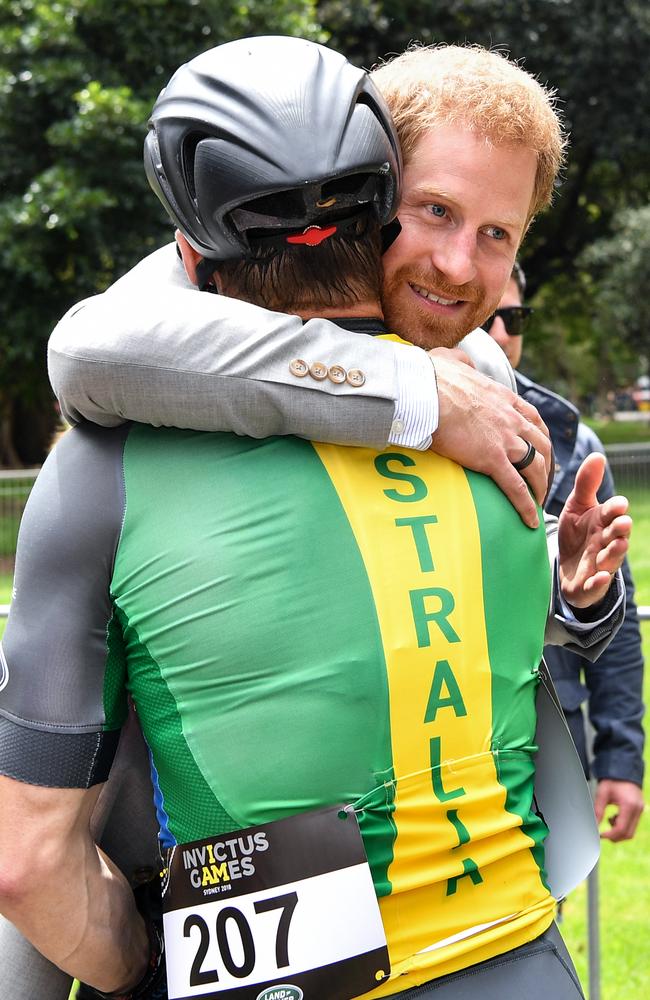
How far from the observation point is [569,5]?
66.0ft

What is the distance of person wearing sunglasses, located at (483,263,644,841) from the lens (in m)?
3.57

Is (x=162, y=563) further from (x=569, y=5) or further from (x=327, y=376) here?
(x=569, y=5)

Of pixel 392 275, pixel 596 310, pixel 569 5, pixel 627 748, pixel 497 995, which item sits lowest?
pixel 596 310

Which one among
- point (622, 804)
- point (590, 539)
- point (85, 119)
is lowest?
point (85, 119)

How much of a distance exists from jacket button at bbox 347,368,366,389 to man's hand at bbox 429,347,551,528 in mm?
130

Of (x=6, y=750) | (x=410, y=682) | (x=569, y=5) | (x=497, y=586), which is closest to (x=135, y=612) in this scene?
(x=6, y=750)

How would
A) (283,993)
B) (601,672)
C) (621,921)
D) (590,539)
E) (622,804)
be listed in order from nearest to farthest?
1. (283,993)
2. (590,539)
3. (622,804)
4. (601,672)
5. (621,921)

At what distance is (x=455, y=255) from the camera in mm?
1883

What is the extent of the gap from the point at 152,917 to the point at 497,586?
745 mm

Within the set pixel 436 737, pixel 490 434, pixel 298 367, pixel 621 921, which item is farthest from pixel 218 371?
pixel 621 921

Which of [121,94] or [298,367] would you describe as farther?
[121,94]

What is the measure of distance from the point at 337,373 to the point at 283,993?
815mm

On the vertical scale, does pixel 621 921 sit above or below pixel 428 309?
below

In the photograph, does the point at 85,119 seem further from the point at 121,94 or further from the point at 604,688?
the point at 604,688
